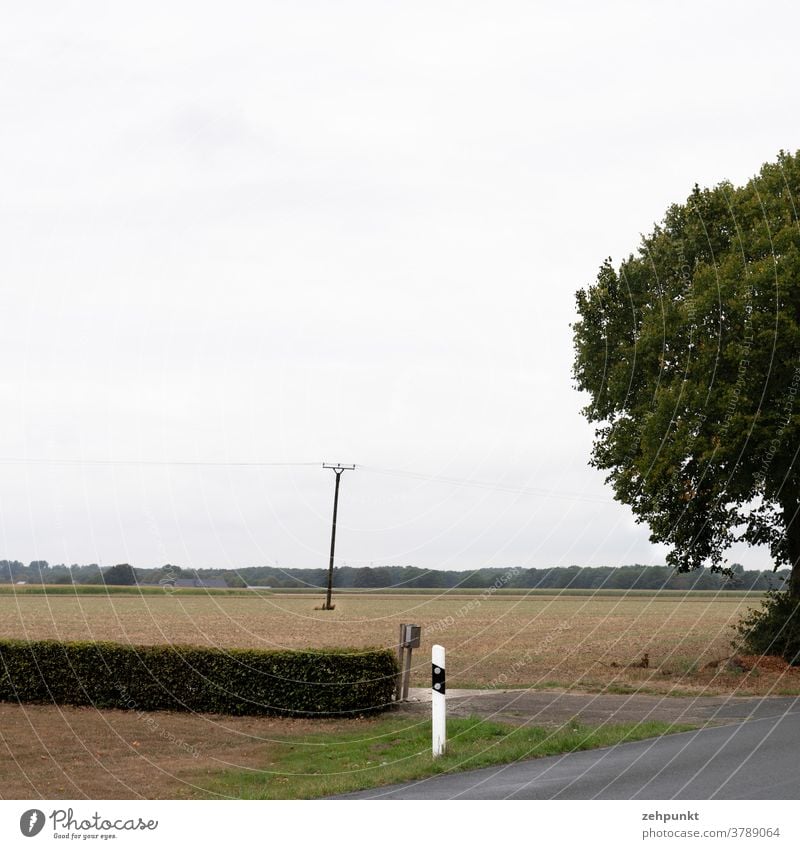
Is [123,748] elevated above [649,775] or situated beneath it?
situated beneath

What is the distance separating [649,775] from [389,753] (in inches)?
168

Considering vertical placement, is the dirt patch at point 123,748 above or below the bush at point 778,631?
below

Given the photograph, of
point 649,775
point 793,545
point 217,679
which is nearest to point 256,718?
point 217,679

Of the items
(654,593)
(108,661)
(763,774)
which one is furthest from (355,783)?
(654,593)

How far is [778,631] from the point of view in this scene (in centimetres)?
2569

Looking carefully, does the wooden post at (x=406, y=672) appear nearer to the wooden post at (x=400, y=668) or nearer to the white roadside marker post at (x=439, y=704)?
the wooden post at (x=400, y=668)

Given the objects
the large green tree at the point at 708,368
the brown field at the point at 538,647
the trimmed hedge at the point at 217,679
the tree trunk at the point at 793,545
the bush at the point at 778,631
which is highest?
the large green tree at the point at 708,368

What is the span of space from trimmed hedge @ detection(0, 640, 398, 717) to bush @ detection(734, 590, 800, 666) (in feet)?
38.1

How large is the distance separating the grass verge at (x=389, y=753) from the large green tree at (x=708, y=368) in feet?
30.7

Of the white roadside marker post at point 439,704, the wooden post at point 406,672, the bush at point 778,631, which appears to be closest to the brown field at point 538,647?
the bush at point 778,631

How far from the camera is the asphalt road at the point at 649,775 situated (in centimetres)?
1023

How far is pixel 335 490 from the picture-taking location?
5922 centimetres

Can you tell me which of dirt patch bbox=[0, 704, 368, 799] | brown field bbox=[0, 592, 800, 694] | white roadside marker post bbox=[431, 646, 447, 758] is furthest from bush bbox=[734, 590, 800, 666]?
white roadside marker post bbox=[431, 646, 447, 758]

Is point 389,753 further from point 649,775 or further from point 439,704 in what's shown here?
point 649,775
